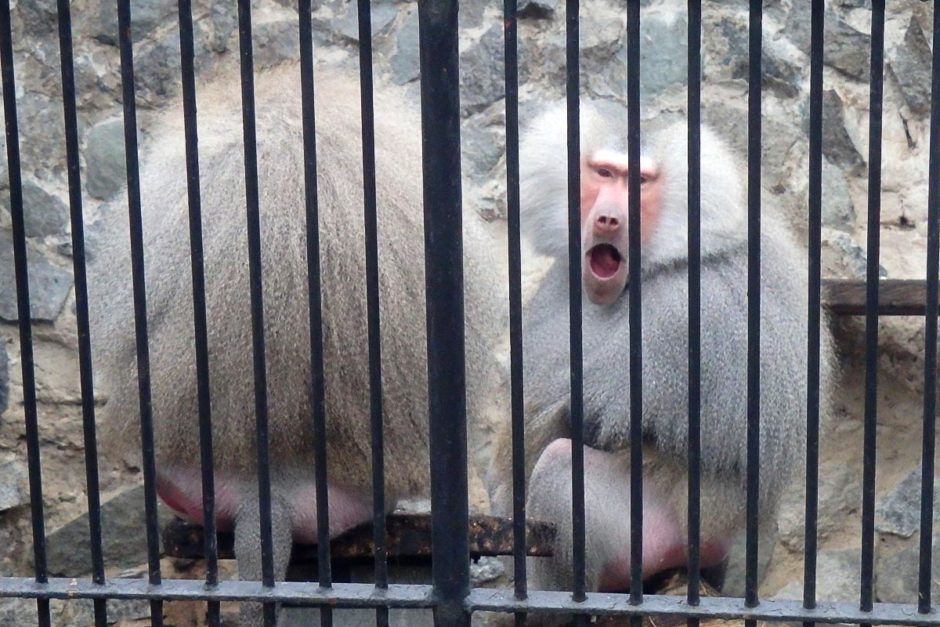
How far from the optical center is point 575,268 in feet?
6.19

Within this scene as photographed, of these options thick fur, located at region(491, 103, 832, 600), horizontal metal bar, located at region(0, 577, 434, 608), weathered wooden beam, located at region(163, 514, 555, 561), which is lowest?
weathered wooden beam, located at region(163, 514, 555, 561)

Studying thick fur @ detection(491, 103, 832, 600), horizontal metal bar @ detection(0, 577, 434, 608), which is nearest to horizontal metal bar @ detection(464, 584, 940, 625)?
horizontal metal bar @ detection(0, 577, 434, 608)

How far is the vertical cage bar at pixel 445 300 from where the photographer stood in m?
1.85

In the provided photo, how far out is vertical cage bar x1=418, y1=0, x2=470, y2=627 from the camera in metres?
1.85

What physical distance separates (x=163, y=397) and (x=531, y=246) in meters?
1.33

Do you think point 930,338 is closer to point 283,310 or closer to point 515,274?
point 515,274

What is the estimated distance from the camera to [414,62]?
4.24m

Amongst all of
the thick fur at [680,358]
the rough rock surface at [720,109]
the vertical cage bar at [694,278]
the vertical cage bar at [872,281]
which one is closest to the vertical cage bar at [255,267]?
the vertical cage bar at [694,278]

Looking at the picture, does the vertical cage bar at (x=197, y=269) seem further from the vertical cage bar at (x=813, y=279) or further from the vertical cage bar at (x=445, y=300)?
the vertical cage bar at (x=813, y=279)

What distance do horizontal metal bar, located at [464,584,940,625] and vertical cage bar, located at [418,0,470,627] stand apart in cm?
7

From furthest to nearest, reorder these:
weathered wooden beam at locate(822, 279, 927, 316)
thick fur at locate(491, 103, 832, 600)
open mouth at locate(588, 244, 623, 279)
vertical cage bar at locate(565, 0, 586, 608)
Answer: weathered wooden beam at locate(822, 279, 927, 316)
open mouth at locate(588, 244, 623, 279)
thick fur at locate(491, 103, 832, 600)
vertical cage bar at locate(565, 0, 586, 608)

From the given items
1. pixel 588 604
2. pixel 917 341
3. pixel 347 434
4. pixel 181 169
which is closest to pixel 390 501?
pixel 347 434

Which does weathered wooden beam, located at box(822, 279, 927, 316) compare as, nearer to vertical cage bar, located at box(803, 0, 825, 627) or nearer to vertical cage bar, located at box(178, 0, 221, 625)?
vertical cage bar, located at box(803, 0, 825, 627)

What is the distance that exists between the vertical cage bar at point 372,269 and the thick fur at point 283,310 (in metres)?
0.71
